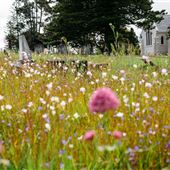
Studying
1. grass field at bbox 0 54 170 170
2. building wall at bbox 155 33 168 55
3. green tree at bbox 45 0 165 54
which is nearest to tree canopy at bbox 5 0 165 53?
green tree at bbox 45 0 165 54

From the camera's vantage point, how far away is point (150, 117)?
12.5 feet

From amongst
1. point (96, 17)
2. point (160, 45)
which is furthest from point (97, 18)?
point (160, 45)

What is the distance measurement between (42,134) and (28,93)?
233 centimetres

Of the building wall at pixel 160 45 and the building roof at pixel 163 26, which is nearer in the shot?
the building wall at pixel 160 45

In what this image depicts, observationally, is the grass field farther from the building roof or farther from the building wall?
the building roof

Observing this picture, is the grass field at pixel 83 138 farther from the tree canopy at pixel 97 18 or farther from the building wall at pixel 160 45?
the building wall at pixel 160 45

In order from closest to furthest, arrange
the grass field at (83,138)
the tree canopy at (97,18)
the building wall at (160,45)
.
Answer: the grass field at (83,138), the tree canopy at (97,18), the building wall at (160,45)

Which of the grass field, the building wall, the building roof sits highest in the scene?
the building roof

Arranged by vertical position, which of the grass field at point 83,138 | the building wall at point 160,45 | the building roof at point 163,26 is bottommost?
the grass field at point 83,138

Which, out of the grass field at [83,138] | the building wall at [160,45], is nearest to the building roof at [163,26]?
the building wall at [160,45]

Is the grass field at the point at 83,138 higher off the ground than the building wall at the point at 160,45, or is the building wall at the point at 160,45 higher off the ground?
the building wall at the point at 160,45

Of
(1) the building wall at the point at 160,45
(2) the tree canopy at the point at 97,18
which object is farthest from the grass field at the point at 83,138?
(1) the building wall at the point at 160,45

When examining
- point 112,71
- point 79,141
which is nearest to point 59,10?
point 112,71

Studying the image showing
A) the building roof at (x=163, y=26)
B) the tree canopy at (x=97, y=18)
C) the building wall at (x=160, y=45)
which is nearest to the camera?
the tree canopy at (x=97, y=18)
